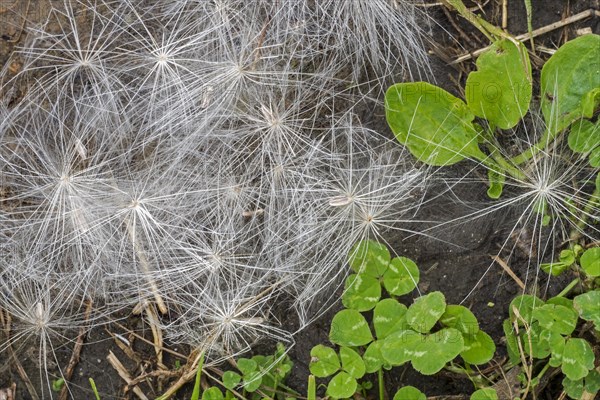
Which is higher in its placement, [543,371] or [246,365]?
[246,365]

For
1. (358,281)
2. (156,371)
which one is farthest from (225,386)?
(358,281)

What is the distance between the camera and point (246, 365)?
112 inches

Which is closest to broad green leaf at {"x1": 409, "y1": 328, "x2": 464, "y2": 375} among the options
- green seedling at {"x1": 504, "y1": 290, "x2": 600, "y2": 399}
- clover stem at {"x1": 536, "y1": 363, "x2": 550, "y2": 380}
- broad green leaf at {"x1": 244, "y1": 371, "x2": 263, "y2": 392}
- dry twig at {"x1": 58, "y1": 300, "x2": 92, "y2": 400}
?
green seedling at {"x1": 504, "y1": 290, "x2": 600, "y2": 399}

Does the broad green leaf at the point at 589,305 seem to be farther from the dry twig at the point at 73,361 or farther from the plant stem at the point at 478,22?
the dry twig at the point at 73,361

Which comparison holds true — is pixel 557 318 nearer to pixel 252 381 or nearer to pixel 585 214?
pixel 585 214

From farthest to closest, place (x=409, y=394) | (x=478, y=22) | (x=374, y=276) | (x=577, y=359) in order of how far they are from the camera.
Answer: (x=478, y=22)
(x=374, y=276)
(x=409, y=394)
(x=577, y=359)

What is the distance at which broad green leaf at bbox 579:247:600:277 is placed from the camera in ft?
8.84

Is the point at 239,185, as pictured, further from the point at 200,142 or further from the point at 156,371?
the point at 156,371

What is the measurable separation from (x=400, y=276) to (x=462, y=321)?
25 cm

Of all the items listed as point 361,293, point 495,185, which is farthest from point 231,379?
point 495,185

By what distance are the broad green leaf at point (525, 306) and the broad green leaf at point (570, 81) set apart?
22.9 inches

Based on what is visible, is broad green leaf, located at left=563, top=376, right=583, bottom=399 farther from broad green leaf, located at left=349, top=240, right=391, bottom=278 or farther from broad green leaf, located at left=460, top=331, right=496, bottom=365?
broad green leaf, located at left=349, top=240, right=391, bottom=278

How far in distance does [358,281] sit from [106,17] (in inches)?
52.2

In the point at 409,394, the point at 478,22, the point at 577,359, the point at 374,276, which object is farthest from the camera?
the point at 478,22
